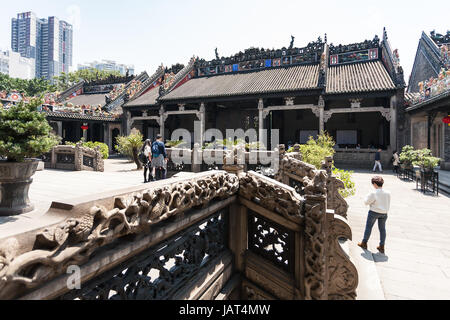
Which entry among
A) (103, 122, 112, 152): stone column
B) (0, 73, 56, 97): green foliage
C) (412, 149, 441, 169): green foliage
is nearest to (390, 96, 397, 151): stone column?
(412, 149, 441, 169): green foliage

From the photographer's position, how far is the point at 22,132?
4.54 metres

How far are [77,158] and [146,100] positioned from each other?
446 inches

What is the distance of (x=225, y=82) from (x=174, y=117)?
19.8 feet

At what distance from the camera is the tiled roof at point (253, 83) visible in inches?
623

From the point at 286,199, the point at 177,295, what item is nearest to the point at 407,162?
the point at 286,199

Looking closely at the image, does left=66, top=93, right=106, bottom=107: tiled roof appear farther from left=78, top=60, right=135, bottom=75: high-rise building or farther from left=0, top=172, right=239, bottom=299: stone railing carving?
left=78, top=60, right=135, bottom=75: high-rise building

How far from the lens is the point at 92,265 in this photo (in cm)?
113

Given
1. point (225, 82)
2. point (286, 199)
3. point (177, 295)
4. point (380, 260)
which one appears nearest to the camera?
point (177, 295)

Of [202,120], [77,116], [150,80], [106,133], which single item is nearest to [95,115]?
[77,116]

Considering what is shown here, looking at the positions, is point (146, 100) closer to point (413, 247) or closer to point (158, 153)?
point (158, 153)

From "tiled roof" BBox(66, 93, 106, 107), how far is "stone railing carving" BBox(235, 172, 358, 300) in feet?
86.1
